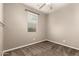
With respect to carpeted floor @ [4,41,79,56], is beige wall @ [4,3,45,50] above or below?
above

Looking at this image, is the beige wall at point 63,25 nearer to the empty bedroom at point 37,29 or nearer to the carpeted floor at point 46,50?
the empty bedroom at point 37,29

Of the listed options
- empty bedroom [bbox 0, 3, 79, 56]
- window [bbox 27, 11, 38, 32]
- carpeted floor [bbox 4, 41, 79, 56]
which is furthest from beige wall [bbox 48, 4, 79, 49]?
window [bbox 27, 11, 38, 32]

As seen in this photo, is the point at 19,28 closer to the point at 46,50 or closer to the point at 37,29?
the point at 37,29

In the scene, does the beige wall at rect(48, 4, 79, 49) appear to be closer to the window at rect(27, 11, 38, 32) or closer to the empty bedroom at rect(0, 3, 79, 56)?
the empty bedroom at rect(0, 3, 79, 56)

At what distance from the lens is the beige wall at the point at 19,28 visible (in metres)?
1.95

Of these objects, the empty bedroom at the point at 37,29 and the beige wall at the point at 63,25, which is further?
the beige wall at the point at 63,25

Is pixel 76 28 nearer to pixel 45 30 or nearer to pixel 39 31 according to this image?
pixel 45 30

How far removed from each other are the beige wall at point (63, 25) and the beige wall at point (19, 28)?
23 centimetres

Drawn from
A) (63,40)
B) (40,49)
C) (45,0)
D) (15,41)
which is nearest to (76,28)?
(63,40)

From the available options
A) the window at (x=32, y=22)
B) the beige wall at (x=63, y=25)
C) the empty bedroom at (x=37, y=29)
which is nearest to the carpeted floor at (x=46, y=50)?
the empty bedroom at (x=37, y=29)

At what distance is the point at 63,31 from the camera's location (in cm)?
223

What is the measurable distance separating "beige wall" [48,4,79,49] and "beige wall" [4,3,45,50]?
0.23 m

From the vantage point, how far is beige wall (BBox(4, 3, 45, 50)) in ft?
6.39

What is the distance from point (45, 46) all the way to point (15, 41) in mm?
791
